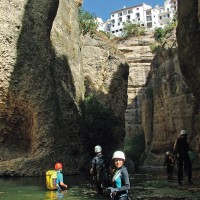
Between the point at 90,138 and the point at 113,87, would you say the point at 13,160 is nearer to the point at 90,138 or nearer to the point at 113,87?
the point at 90,138

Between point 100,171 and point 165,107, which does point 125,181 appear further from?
point 165,107

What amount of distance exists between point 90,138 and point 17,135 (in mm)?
8649

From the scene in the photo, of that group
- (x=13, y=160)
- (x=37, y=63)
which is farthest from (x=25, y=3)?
(x=13, y=160)

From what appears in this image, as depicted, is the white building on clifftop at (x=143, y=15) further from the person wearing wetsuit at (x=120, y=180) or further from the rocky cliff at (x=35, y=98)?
the person wearing wetsuit at (x=120, y=180)

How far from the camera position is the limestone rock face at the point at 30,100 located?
17.9 m

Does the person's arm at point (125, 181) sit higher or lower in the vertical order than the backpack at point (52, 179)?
higher

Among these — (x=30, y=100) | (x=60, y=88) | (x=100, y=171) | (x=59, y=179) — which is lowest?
(x=59, y=179)

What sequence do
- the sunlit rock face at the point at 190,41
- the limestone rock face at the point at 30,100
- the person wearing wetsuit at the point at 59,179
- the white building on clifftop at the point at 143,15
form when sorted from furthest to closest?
the white building on clifftop at the point at 143,15 → the sunlit rock face at the point at 190,41 → the limestone rock face at the point at 30,100 → the person wearing wetsuit at the point at 59,179

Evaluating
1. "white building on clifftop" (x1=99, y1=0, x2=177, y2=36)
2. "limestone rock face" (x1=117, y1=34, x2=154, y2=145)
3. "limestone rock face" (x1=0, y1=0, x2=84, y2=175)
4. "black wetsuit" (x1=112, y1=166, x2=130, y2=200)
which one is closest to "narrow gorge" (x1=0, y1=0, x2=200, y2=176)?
"limestone rock face" (x1=0, y1=0, x2=84, y2=175)

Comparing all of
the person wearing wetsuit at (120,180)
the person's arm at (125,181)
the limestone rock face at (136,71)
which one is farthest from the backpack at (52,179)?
the limestone rock face at (136,71)

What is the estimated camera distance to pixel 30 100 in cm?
1839

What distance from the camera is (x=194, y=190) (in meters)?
11.1

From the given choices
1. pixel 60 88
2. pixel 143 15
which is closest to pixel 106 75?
pixel 60 88

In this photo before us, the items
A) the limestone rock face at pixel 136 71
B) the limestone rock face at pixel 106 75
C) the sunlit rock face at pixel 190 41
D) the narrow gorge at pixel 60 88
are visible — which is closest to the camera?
the narrow gorge at pixel 60 88
